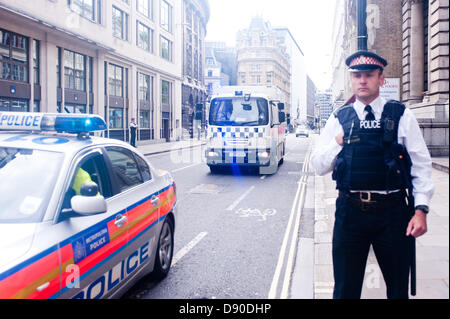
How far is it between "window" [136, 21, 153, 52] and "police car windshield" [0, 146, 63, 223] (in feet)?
112

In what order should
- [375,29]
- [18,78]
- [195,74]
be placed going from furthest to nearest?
[195,74]
[375,29]
[18,78]

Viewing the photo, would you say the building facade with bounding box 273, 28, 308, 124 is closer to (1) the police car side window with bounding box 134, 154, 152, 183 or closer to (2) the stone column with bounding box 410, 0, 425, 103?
(2) the stone column with bounding box 410, 0, 425, 103

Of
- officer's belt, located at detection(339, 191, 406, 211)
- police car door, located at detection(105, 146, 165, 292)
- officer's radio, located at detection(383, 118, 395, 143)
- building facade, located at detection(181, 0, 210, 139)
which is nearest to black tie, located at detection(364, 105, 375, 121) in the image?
officer's radio, located at detection(383, 118, 395, 143)

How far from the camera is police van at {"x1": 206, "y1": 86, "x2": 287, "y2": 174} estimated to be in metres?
15.1

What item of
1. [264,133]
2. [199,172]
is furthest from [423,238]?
[199,172]

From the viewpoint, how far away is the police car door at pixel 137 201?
3.98 metres

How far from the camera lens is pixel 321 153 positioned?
2.91 m

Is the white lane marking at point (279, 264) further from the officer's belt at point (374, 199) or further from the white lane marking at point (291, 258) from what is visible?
the officer's belt at point (374, 199)

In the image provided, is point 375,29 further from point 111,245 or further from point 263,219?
point 111,245

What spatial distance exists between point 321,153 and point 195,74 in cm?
5965

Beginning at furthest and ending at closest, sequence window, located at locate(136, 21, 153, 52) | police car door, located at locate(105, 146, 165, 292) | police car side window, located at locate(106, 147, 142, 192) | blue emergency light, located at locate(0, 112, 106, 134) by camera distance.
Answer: window, located at locate(136, 21, 153, 52) < police car side window, located at locate(106, 147, 142, 192) < police car door, located at locate(105, 146, 165, 292) < blue emergency light, located at locate(0, 112, 106, 134)

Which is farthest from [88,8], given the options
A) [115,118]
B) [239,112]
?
[239,112]

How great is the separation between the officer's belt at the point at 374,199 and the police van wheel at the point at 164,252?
2524 mm

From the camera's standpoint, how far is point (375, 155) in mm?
2740
